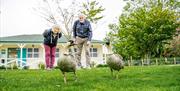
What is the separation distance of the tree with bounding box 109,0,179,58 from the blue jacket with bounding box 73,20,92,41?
3322 centimetres

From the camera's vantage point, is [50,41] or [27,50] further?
[27,50]

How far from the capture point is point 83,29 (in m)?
13.8

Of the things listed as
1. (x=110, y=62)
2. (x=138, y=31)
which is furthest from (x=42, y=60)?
(x=110, y=62)

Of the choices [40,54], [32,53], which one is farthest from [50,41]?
[40,54]

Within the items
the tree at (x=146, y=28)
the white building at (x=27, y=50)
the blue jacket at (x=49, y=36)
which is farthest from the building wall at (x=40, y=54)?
the blue jacket at (x=49, y=36)

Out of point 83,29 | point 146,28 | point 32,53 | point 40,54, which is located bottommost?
point 40,54

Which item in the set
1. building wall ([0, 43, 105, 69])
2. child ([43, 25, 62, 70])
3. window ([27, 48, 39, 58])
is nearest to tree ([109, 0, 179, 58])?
building wall ([0, 43, 105, 69])

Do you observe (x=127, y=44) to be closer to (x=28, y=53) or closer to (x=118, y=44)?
(x=118, y=44)

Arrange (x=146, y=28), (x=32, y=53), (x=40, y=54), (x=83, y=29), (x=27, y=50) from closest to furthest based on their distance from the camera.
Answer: (x=83, y=29) < (x=32, y=53) < (x=27, y=50) < (x=40, y=54) < (x=146, y=28)

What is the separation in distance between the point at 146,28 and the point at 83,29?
34.6 m

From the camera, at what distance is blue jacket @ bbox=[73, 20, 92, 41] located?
45.0 ft

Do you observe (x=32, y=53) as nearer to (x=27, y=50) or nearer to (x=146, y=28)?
(x=27, y=50)

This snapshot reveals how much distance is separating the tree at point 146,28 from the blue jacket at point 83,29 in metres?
33.2

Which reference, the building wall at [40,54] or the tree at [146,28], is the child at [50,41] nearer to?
the building wall at [40,54]
